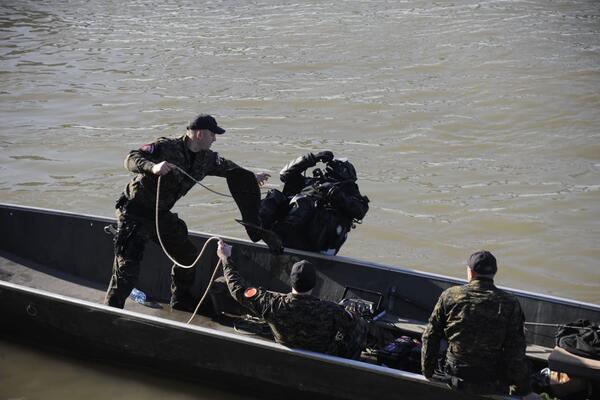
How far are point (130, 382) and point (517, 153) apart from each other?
8.00 m

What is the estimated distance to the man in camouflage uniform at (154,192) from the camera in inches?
293

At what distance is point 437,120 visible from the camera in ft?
49.6

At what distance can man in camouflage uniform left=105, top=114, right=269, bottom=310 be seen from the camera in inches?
293

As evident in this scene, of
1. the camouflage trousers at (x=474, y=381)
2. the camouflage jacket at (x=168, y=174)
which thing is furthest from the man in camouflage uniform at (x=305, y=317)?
the camouflage jacket at (x=168, y=174)

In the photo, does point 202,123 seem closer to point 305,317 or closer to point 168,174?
point 168,174

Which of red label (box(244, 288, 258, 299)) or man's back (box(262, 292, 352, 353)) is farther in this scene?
red label (box(244, 288, 258, 299))

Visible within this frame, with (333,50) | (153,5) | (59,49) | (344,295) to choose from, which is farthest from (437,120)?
(153,5)

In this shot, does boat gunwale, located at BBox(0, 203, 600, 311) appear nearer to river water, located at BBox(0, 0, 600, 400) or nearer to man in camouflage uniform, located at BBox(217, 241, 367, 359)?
man in camouflage uniform, located at BBox(217, 241, 367, 359)

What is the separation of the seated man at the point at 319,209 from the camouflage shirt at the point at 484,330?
239 cm

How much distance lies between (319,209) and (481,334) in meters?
2.74

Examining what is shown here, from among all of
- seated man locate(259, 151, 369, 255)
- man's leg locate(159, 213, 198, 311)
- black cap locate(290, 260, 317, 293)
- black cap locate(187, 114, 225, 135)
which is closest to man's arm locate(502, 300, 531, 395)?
black cap locate(290, 260, 317, 293)

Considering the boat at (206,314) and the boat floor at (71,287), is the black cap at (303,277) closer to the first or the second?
the boat at (206,314)

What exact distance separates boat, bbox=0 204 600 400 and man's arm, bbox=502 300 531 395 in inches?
18.0

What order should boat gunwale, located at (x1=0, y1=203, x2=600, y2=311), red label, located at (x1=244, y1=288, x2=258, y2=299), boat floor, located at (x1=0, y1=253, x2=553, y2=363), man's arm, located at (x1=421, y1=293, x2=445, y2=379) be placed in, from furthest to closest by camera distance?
boat floor, located at (x1=0, y1=253, x2=553, y2=363)
boat gunwale, located at (x1=0, y1=203, x2=600, y2=311)
red label, located at (x1=244, y1=288, x2=258, y2=299)
man's arm, located at (x1=421, y1=293, x2=445, y2=379)
